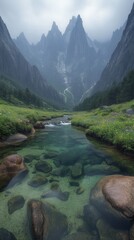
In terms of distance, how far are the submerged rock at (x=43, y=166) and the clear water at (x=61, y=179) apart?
33cm

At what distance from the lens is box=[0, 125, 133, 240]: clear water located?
371 inches

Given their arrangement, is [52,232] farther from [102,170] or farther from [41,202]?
[102,170]

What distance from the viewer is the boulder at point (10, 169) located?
13.2 metres

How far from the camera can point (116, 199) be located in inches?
383

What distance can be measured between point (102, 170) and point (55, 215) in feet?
22.3

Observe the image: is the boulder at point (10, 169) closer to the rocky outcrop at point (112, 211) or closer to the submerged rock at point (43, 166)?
the submerged rock at point (43, 166)

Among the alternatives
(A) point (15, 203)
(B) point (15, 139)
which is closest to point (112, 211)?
(A) point (15, 203)

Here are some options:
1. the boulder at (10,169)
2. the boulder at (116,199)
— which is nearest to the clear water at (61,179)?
the boulder at (10,169)

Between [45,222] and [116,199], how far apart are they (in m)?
3.59

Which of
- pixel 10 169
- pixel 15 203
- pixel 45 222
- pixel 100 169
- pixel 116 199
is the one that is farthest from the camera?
pixel 100 169

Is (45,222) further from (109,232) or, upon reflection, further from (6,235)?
(109,232)

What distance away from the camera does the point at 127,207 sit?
927cm

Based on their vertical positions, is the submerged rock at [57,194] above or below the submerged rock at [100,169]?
below

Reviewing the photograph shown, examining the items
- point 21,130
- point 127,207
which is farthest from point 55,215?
point 21,130
